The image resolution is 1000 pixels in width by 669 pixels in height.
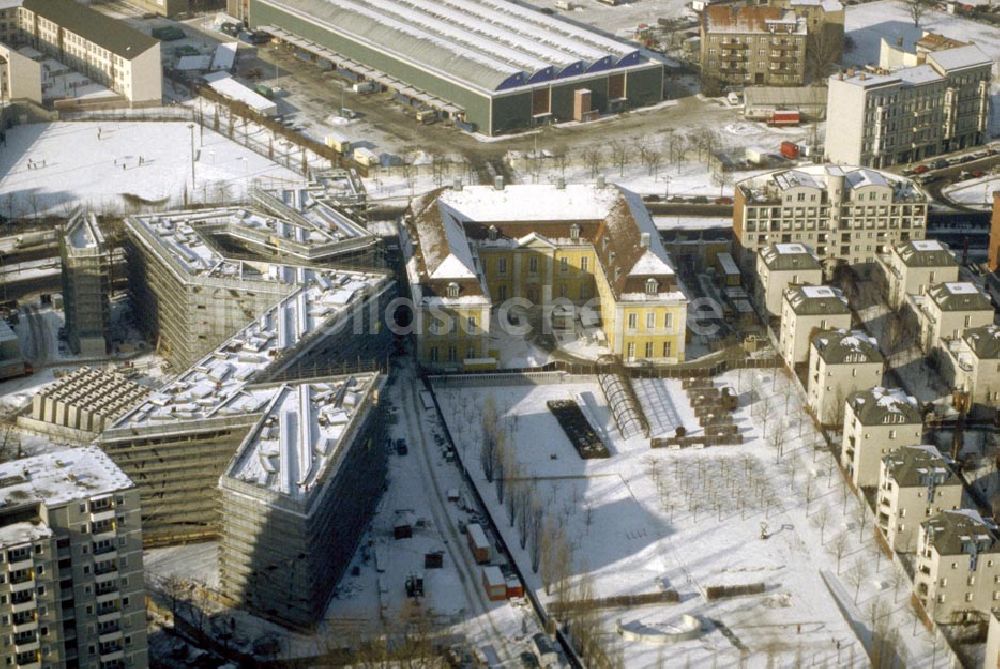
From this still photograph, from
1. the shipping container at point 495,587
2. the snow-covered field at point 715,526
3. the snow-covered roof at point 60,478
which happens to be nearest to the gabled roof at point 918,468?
the snow-covered field at point 715,526

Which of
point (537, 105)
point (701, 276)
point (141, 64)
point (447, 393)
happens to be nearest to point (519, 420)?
point (447, 393)

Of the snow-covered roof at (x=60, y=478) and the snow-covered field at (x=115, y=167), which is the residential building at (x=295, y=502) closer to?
the snow-covered roof at (x=60, y=478)

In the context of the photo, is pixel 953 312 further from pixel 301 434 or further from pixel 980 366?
pixel 301 434

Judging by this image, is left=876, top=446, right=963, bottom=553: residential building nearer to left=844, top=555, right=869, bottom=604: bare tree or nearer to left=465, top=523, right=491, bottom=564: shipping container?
left=844, top=555, right=869, bottom=604: bare tree

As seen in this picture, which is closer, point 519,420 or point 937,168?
point 519,420

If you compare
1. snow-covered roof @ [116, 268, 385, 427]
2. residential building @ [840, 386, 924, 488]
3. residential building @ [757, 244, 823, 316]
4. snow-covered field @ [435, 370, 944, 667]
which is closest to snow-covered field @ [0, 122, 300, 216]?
snow-covered roof @ [116, 268, 385, 427]

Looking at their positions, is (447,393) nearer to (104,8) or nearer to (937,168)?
(937,168)
